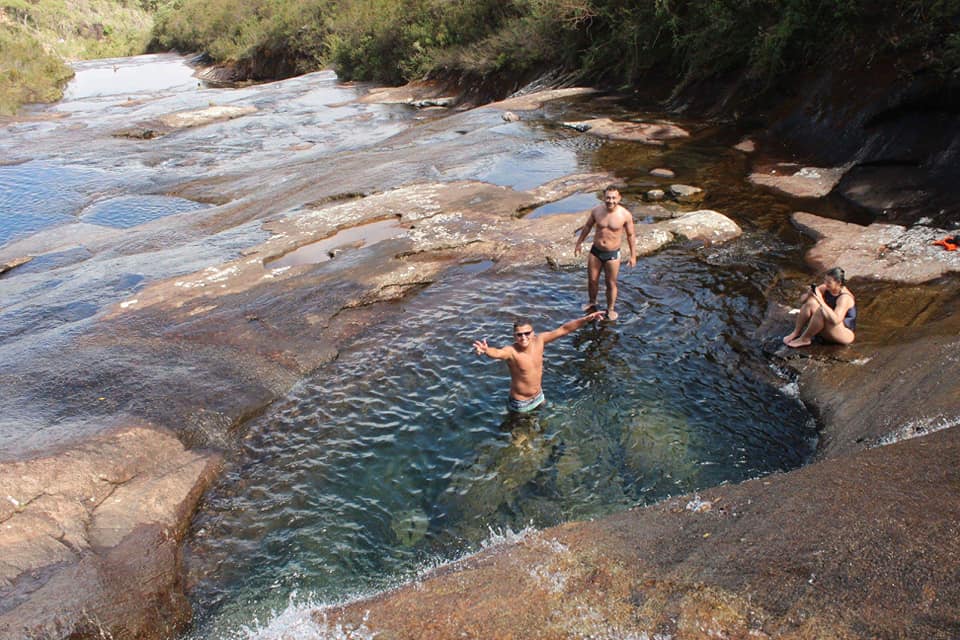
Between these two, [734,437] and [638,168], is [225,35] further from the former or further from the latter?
[734,437]

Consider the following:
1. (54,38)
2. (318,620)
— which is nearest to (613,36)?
(318,620)

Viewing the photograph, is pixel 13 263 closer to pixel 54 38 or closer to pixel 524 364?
pixel 524 364

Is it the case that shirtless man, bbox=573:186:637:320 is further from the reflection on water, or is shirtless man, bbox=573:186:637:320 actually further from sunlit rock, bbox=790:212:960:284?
the reflection on water

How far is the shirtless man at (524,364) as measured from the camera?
6887mm

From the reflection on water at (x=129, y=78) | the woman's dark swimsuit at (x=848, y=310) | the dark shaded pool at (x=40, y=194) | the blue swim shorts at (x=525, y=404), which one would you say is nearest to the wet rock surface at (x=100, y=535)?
the blue swim shorts at (x=525, y=404)

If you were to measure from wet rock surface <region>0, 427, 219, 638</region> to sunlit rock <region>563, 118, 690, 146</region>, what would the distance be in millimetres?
14092

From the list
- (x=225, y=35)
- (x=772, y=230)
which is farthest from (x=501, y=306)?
(x=225, y=35)

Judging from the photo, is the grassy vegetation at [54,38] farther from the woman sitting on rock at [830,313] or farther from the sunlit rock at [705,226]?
the woman sitting on rock at [830,313]

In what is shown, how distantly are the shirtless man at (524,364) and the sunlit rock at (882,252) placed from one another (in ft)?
15.4

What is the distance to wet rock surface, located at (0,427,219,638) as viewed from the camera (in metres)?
4.90

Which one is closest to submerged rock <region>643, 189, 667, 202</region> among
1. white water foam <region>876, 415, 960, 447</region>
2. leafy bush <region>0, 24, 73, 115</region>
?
white water foam <region>876, 415, 960, 447</region>

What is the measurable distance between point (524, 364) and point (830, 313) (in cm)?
349

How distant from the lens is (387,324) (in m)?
9.29

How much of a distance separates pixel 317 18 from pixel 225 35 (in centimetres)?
1635
